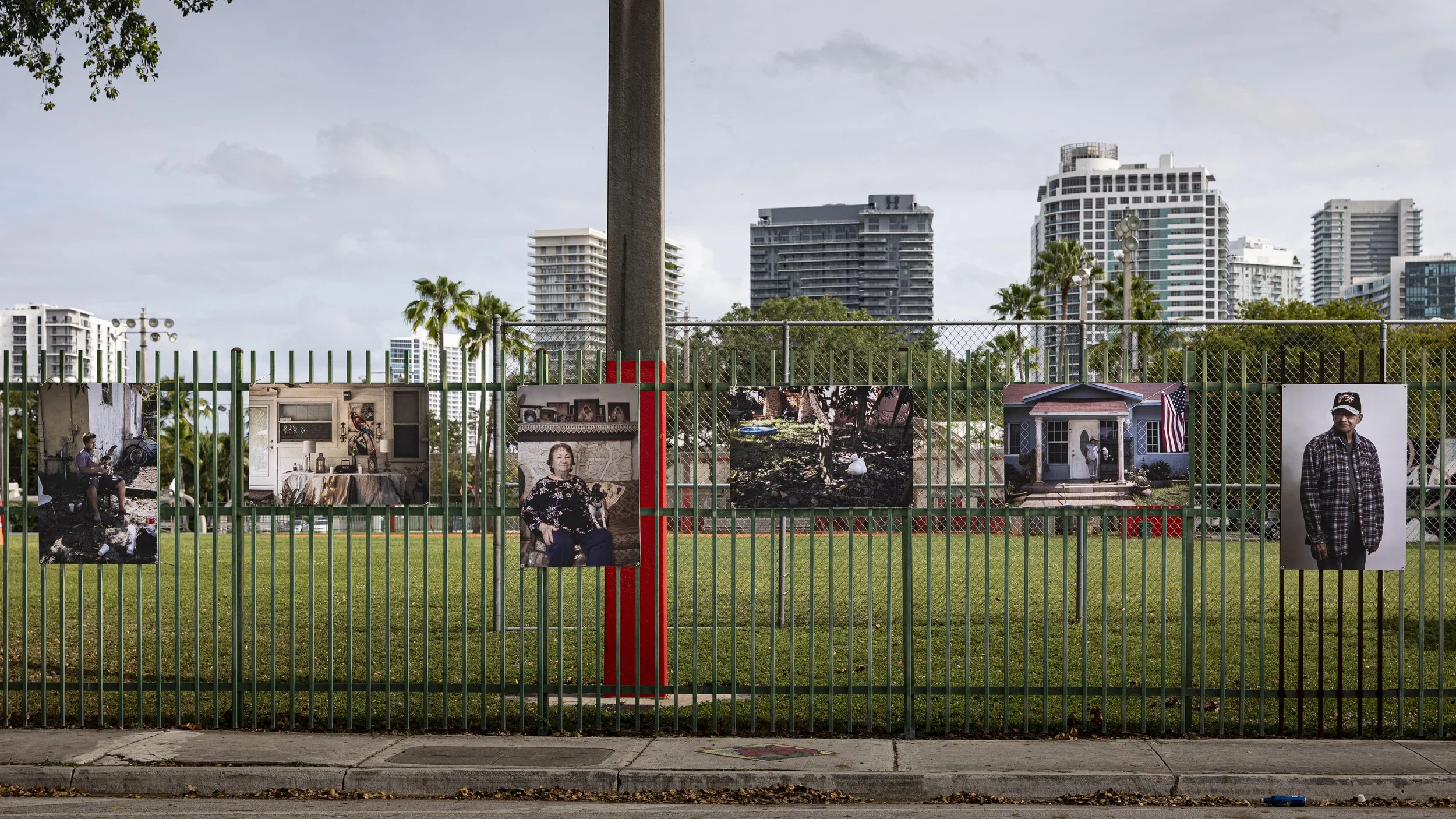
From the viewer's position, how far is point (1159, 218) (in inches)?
Result: 7549

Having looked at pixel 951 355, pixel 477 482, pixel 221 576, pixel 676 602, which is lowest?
pixel 221 576

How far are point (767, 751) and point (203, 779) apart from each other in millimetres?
3241

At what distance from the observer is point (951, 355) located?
7973mm

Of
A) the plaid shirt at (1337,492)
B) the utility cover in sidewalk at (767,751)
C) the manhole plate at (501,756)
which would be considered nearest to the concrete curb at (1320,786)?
the plaid shirt at (1337,492)

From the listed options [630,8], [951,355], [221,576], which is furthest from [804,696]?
→ [221,576]

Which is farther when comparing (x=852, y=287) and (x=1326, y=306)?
(x=852, y=287)

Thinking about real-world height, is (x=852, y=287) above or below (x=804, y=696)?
above

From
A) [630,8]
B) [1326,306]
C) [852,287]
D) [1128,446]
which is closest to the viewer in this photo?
[1128,446]

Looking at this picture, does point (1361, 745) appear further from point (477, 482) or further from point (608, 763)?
point (477, 482)

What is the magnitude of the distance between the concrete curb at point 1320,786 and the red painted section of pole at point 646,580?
3420 mm

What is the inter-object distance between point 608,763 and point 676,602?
1244mm

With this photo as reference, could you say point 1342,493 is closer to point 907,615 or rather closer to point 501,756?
point 907,615

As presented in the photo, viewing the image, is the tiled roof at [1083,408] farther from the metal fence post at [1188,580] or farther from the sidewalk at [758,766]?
the sidewalk at [758,766]

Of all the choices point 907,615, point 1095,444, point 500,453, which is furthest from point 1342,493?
point 500,453
